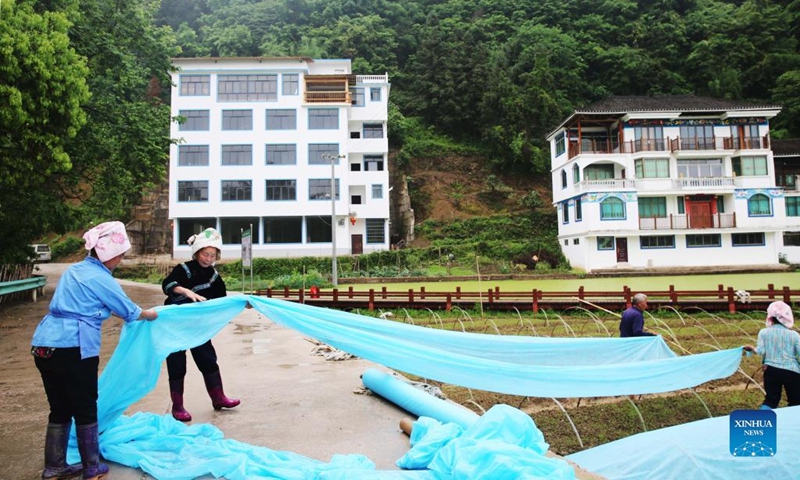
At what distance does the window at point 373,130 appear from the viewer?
37125mm

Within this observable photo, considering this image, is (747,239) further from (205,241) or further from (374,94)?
(205,241)

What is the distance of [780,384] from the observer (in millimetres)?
5398

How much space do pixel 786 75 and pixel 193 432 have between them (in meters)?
47.8

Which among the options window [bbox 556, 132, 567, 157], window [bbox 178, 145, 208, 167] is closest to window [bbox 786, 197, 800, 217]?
window [bbox 556, 132, 567, 157]

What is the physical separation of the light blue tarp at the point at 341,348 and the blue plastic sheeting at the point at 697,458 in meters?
0.53

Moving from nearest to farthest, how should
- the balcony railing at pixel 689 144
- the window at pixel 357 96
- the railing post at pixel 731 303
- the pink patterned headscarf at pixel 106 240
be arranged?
the pink patterned headscarf at pixel 106 240 < the railing post at pixel 731 303 < the balcony railing at pixel 689 144 < the window at pixel 357 96

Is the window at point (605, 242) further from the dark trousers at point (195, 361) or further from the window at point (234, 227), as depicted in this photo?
the dark trousers at point (195, 361)

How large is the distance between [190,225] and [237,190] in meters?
4.26

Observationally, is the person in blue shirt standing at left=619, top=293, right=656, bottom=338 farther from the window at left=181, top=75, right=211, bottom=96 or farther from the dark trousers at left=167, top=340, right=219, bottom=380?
the window at left=181, top=75, right=211, bottom=96

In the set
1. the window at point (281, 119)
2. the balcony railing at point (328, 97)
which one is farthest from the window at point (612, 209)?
the window at point (281, 119)

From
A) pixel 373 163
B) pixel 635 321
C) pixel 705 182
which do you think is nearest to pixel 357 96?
pixel 373 163

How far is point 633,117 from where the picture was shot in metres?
30.7

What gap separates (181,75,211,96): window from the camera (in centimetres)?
3309

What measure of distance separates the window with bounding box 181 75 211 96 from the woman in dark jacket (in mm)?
32116
